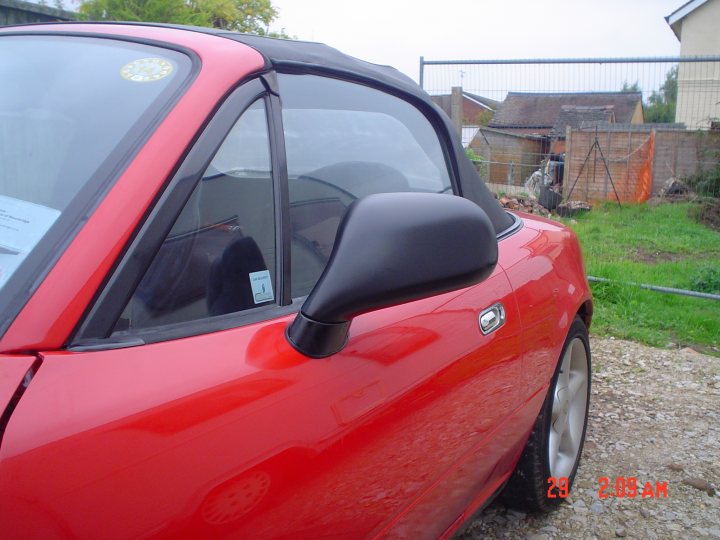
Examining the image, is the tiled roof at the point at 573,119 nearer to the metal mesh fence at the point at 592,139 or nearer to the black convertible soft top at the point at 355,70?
the metal mesh fence at the point at 592,139

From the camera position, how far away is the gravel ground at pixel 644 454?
9.42 feet

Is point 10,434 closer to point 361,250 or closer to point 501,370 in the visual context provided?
point 361,250

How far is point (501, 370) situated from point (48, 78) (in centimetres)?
144

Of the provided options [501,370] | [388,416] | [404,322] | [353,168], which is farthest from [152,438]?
[501,370]

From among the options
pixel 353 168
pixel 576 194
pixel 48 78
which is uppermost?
pixel 48 78

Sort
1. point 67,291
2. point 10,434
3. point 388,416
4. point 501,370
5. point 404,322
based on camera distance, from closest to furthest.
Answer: point 10,434 < point 67,291 < point 388,416 < point 404,322 < point 501,370

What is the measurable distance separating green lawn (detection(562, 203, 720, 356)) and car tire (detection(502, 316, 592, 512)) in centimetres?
242

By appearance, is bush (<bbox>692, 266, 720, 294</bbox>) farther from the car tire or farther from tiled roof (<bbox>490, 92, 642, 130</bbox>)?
the car tire

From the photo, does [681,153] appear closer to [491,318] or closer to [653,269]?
[653,269]

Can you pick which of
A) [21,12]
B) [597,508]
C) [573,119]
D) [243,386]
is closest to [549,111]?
[573,119]

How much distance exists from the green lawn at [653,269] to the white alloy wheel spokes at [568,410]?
239cm

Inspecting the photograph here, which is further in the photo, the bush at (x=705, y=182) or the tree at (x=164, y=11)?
the bush at (x=705, y=182)

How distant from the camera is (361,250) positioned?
48.3 inches
